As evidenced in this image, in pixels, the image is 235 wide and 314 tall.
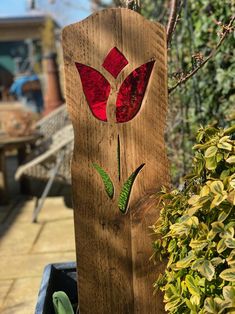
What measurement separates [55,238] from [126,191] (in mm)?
2327

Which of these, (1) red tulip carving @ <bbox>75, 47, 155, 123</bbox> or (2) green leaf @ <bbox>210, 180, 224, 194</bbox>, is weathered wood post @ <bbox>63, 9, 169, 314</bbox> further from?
(2) green leaf @ <bbox>210, 180, 224, 194</bbox>

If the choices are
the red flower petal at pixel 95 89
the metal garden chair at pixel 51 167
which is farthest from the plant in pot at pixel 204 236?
the metal garden chair at pixel 51 167

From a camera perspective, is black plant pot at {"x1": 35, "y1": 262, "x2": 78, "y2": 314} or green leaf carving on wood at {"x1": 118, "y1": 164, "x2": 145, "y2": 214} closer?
green leaf carving on wood at {"x1": 118, "y1": 164, "x2": 145, "y2": 214}

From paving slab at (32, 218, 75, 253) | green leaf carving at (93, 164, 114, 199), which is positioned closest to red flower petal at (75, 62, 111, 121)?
green leaf carving at (93, 164, 114, 199)

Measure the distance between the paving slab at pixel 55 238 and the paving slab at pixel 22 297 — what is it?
1.84ft

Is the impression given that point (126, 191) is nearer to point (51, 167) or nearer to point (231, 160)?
point (231, 160)

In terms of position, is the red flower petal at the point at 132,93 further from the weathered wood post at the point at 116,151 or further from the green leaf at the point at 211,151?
the green leaf at the point at 211,151

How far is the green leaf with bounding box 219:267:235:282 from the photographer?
1.39 metres

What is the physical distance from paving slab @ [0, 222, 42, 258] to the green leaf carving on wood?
215 centimetres

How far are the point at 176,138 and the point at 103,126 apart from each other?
240 centimetres

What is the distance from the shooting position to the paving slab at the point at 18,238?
12.4 ft

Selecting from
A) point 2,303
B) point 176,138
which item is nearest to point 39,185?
point 176,138

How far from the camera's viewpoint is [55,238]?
398 cm

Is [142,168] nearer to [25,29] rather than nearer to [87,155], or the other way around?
[87,155]
